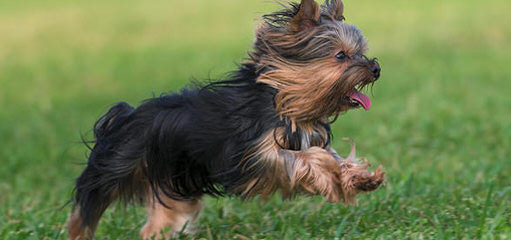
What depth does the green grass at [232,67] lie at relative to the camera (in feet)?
19.6

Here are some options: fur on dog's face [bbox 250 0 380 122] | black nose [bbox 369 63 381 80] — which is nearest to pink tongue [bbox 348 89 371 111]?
fur on dog's face [bbox 250 0 380 122]

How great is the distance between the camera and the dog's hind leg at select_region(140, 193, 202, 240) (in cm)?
581

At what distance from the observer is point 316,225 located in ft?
18.9

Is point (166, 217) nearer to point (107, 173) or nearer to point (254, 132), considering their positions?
point (107, 173)

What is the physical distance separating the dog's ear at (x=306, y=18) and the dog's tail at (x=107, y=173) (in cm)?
136

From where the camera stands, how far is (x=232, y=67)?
1227cm

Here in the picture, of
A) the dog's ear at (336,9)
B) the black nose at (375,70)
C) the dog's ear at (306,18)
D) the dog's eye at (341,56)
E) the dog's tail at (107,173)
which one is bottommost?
the dog's tail at (107,173)

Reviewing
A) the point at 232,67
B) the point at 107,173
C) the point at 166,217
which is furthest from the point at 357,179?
the point at 232,67

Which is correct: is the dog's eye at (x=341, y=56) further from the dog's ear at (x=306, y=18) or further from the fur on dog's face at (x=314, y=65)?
the dog's ear at (x=306, y=18)

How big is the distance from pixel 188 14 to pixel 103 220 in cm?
1659

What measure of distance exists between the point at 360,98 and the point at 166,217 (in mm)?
1699

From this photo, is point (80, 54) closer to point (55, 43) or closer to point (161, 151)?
point (55, 43)

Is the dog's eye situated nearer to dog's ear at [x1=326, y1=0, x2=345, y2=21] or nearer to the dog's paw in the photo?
dog's ear at [x1=326, y1=0, x2=345, y2=21]

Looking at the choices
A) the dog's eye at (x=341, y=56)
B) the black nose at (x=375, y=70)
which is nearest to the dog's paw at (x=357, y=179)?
the black nose at (x=375, y=70)
